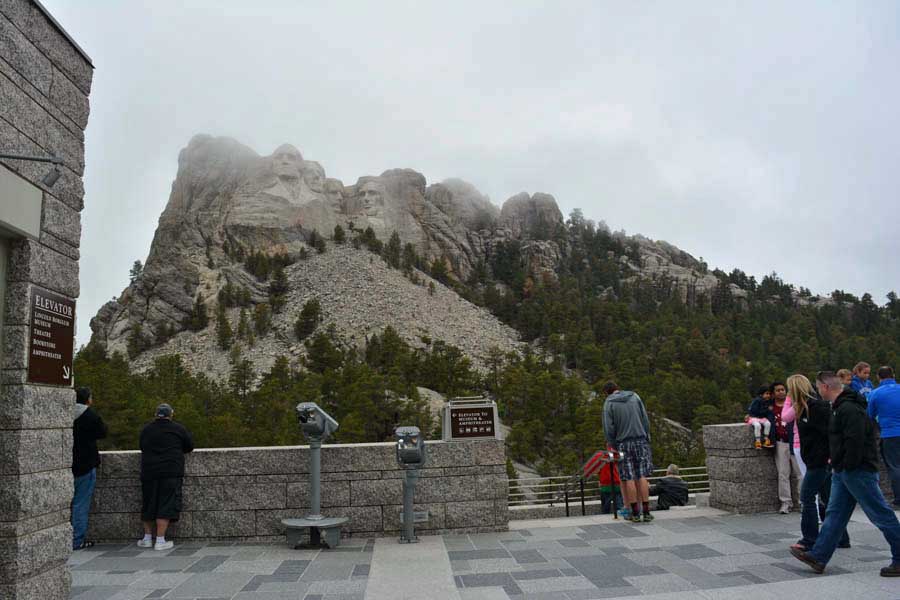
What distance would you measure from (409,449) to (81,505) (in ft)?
11.2

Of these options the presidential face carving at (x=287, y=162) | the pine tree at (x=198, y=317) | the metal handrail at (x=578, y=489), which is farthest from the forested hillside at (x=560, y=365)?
the presidential face carving at (x=287, y=162)

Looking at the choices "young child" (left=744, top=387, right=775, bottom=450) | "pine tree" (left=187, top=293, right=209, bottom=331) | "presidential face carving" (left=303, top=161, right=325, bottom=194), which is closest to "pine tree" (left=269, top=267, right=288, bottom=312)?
"pine tree" (left=187, top=293, right=209, bottom=331)

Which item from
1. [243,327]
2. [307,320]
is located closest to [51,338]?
[307,320]

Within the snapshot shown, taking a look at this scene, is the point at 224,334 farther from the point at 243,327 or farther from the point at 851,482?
the point at 851,482

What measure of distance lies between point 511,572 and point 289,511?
266 cm

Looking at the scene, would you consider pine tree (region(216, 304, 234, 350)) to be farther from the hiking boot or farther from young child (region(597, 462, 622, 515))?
the hiking boot

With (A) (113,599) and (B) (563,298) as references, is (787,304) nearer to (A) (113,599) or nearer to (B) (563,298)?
(B) (563,298)

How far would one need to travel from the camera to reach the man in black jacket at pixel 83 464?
20.3 feet

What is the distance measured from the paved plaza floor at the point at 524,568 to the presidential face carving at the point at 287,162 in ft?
357

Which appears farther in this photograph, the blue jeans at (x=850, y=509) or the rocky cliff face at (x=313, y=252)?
the rocky cliff face at (x=313, y=252)

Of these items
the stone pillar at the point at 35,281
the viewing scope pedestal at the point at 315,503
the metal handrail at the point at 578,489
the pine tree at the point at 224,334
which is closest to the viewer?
the stone pillar at the point at 35,281

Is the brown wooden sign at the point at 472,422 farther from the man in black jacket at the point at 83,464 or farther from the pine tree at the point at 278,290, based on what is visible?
the pine tree at the point at 278,290

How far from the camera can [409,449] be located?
6.20 m

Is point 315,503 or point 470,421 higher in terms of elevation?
point 470,421
